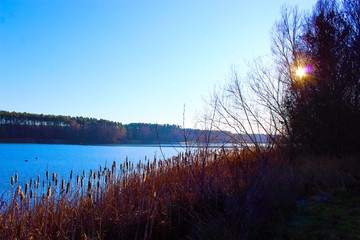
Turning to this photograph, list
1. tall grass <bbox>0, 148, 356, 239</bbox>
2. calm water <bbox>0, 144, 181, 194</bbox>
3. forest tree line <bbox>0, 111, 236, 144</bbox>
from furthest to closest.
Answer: forest tree line <bbox>0, 111, 236, 144</bbox>
calm water <bbox>0, 144, 181, 194</bbox>
tall grass <bbox>0, 148, 356, 239</bbox>

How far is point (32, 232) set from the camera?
377cm

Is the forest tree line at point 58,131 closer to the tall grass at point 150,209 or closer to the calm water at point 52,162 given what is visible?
the calm water at point 52,162

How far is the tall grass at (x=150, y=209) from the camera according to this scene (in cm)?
402

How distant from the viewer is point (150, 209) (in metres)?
4.64

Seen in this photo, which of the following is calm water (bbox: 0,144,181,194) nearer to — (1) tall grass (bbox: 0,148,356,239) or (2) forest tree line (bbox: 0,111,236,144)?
(1) tall grass (bbox: 0,148,356,239)

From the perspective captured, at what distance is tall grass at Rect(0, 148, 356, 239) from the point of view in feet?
13.2

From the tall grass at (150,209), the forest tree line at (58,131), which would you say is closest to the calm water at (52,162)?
the tall grass at (150,209)

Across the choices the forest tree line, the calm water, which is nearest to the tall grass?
the calm water

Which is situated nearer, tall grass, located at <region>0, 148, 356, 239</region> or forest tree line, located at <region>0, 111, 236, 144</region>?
tall grass, located at <region>0, 148, 356, 239</region>

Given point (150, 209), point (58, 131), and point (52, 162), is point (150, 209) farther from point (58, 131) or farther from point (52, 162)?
point (58, 131)

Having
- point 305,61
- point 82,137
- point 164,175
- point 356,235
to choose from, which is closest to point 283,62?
point 305,61

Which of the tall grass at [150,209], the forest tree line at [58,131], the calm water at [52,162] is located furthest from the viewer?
the forest tree line at [58,131]

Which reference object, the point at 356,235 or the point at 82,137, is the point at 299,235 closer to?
the point at 356,235

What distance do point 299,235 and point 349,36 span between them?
1070cm
